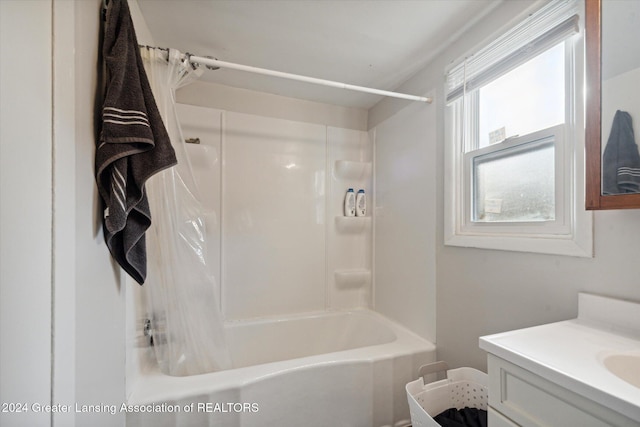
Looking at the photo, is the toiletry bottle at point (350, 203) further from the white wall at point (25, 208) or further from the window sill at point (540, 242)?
the white wall at point (25, 208)

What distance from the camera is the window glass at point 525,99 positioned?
A: 1058 millimetres

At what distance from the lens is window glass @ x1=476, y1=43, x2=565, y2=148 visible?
106 centimetres

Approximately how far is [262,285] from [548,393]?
69.2 inches

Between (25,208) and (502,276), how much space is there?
160 centimetres

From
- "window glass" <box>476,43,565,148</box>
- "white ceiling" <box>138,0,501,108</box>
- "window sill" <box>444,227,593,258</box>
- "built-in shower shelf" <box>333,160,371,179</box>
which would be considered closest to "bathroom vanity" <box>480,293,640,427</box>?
"window sill" <box>444,227,593,258</box>

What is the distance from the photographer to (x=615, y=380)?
53 centimetres

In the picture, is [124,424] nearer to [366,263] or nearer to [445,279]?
[445,279]

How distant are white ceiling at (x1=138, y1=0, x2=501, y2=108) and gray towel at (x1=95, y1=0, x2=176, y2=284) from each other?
57cm

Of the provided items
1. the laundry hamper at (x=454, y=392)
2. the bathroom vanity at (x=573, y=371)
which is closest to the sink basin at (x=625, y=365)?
the bathroom vanity at (x=573, y=371)

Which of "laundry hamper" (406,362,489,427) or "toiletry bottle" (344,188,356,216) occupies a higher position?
"toiletry bottle" (344,188,356,216)

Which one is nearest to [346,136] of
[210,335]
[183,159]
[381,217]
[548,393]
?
[381,217]

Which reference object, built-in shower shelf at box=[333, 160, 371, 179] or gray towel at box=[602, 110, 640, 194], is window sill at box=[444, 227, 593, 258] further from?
built-in shower shelf at box=[333, 160, 371, 179]

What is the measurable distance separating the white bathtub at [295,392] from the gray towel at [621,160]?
117 centimetres

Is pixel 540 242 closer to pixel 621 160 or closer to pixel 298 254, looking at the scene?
pixel 621 160
